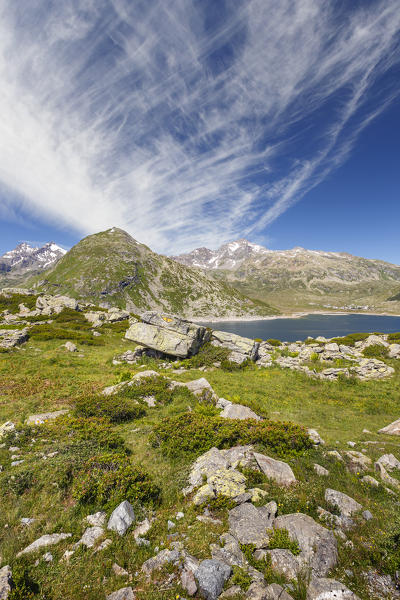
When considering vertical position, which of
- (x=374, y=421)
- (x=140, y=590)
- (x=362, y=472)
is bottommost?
(x=374, y=421)

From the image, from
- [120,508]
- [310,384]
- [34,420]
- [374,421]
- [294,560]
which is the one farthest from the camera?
[310,384]

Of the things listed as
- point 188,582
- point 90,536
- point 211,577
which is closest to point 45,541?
point 90,536

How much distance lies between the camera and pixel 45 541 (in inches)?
236

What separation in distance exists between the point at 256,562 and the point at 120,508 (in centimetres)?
368

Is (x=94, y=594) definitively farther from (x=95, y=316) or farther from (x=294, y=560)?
(x=95, y=316)

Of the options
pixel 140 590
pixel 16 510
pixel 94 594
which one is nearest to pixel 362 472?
pixel 140 590

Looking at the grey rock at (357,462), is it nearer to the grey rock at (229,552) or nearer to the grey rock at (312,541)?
the grey rock at (312,541)

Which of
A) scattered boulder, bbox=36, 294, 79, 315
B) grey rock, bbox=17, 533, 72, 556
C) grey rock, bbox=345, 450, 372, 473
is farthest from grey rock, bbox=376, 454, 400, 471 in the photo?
scattered boulder, bbox=36, 294, 79, 315

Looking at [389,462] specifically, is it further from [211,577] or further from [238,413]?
[211,577]

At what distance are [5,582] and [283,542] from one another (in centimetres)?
571

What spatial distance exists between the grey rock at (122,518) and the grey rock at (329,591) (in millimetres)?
4370

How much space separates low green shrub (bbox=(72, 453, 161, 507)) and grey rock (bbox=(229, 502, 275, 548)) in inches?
99.0

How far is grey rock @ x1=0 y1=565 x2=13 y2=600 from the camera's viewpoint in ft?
14.6

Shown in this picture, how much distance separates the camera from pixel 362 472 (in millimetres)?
9469
